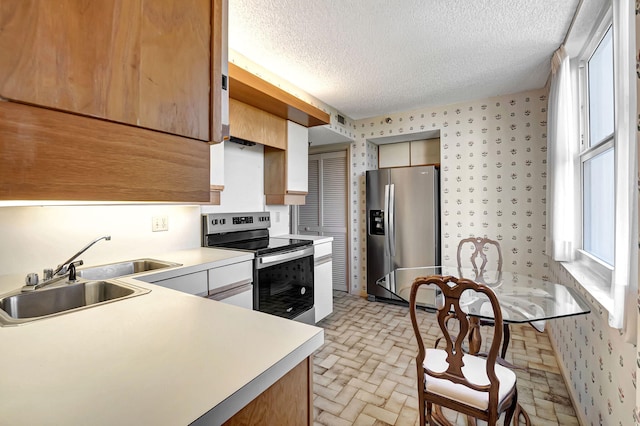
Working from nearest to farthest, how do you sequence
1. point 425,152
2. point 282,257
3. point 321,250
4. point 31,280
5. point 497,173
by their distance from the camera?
point 31,280
point 282,257
point 321,250
point 497,173
point 425,152

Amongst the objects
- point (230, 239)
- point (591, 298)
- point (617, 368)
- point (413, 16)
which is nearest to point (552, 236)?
point (591, 298)

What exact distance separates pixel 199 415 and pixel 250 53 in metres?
2.44

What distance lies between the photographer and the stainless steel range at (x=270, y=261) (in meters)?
2.28

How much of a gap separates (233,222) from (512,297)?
2.20m

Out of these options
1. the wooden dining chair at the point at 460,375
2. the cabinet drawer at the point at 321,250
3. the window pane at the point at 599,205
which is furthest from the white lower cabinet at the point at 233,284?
the window pane at the point at 599,205

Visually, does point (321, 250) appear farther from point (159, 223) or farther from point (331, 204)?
point (159, 223)

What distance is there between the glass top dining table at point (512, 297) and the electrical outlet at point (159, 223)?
1.64 metres

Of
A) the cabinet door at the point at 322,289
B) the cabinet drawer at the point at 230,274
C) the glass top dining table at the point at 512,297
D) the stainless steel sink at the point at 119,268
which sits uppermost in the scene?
the stainless steel sink at the point at 119,268

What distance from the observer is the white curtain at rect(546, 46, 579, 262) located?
6.84 ft

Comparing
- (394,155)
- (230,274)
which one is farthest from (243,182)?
(394,155)

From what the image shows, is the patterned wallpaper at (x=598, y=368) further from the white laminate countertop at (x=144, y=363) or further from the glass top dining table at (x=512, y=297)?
the white laminate countertop at (x=144, y=363)

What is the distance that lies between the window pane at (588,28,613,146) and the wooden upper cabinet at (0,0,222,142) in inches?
86.9

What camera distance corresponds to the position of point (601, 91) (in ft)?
6.30

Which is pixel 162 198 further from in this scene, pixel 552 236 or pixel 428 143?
A: pixel 428 143
